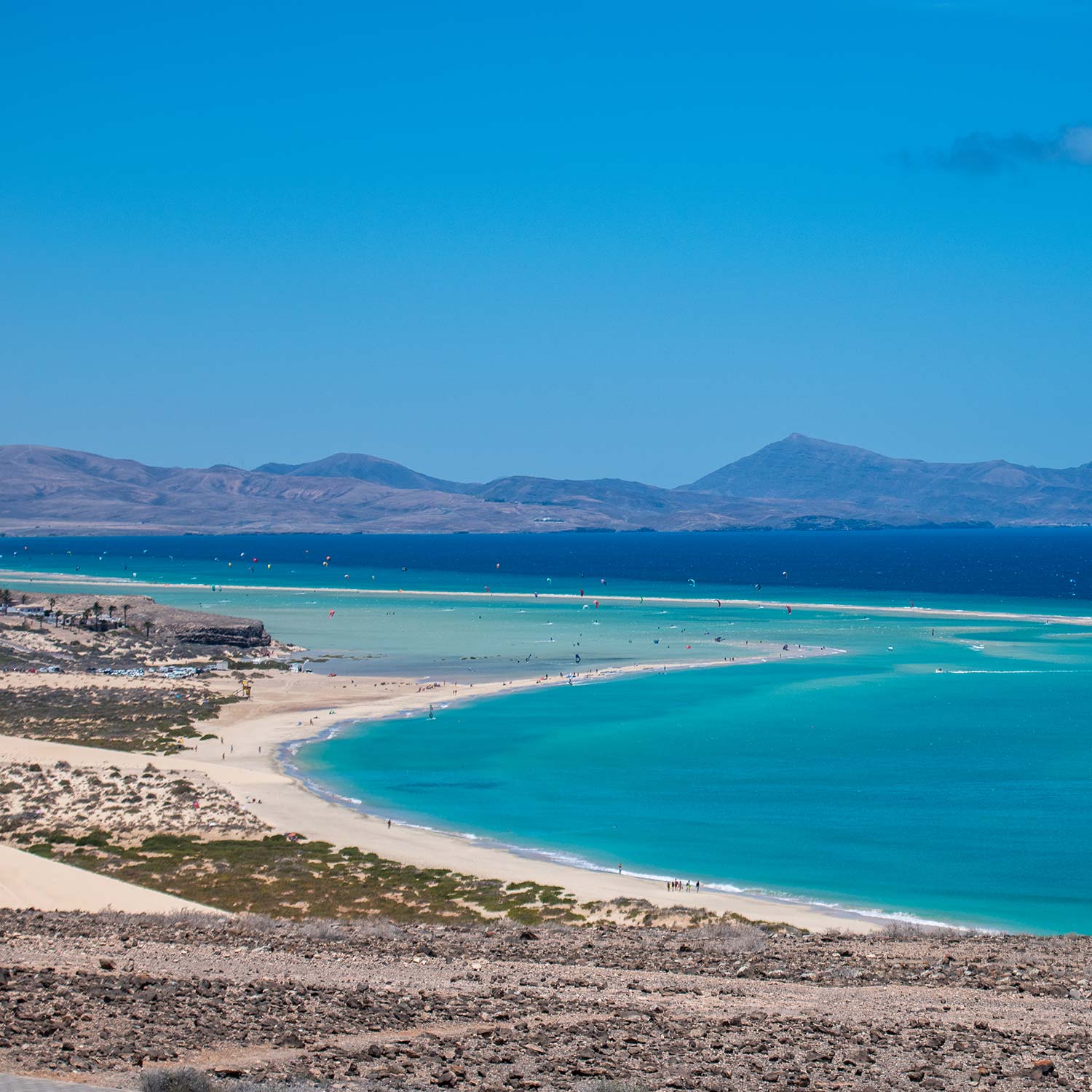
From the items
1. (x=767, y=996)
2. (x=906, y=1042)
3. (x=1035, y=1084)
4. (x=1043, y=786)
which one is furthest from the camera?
(x=1043, y=786)

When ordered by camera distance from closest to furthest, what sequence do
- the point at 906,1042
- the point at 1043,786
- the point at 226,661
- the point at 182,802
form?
the point at 906,1042 → the point at 182,802 → the point at 1043,786 → the point at 226,661

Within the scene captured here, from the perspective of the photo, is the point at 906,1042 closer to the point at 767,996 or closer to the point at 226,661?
the point at 767,996

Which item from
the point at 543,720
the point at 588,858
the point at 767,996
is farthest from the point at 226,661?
the point at 767,996

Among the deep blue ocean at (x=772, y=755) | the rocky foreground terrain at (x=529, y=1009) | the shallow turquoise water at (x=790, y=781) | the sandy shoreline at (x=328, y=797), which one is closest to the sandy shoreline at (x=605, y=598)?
the deep blue ocean at (x=772, y=755)

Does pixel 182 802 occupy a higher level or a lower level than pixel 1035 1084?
lower

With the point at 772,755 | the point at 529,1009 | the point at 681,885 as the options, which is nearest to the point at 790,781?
the point at 772,755

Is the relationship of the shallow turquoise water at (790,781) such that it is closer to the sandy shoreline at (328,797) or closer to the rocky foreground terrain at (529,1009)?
the sandy shoreline at (328,797)
